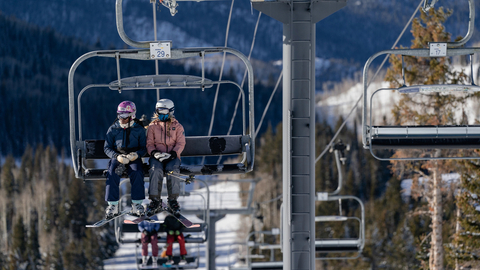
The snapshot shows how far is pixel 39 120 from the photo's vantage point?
10556 cm

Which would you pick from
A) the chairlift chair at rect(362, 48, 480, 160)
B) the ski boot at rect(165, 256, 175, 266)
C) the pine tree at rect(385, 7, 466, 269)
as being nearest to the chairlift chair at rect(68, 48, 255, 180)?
the chairlift chair at rect(362, 48, 480, 160)

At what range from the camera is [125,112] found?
257 inches

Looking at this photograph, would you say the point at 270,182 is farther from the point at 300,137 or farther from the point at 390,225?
the point at 300,137

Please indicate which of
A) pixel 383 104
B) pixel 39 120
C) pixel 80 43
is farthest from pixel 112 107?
pixel 383 104

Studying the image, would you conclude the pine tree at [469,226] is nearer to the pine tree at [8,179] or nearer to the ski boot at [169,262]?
the ski boot at [169,262]

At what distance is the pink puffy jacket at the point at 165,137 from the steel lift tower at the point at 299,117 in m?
1.39

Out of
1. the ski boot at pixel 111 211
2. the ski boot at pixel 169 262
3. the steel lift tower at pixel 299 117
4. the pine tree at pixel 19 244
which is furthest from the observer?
the pine tree at pixel 19 244

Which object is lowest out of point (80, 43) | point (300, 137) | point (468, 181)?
point (468, 181)

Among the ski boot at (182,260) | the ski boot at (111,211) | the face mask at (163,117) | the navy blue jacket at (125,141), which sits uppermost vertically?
the face mask at (163,117)

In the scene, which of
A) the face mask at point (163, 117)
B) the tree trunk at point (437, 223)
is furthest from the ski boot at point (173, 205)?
the tree trunk at point (437, 223)

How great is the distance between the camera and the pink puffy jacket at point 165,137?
21.6 feet

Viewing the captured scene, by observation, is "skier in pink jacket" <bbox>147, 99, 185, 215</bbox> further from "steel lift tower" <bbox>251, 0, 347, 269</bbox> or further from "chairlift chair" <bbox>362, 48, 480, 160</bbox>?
"chairlift chair" <bbox>362, 48, 480, 160</bbox>

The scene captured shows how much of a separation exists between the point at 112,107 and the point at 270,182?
5045cm

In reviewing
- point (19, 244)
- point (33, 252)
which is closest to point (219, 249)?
point (33, 252)
